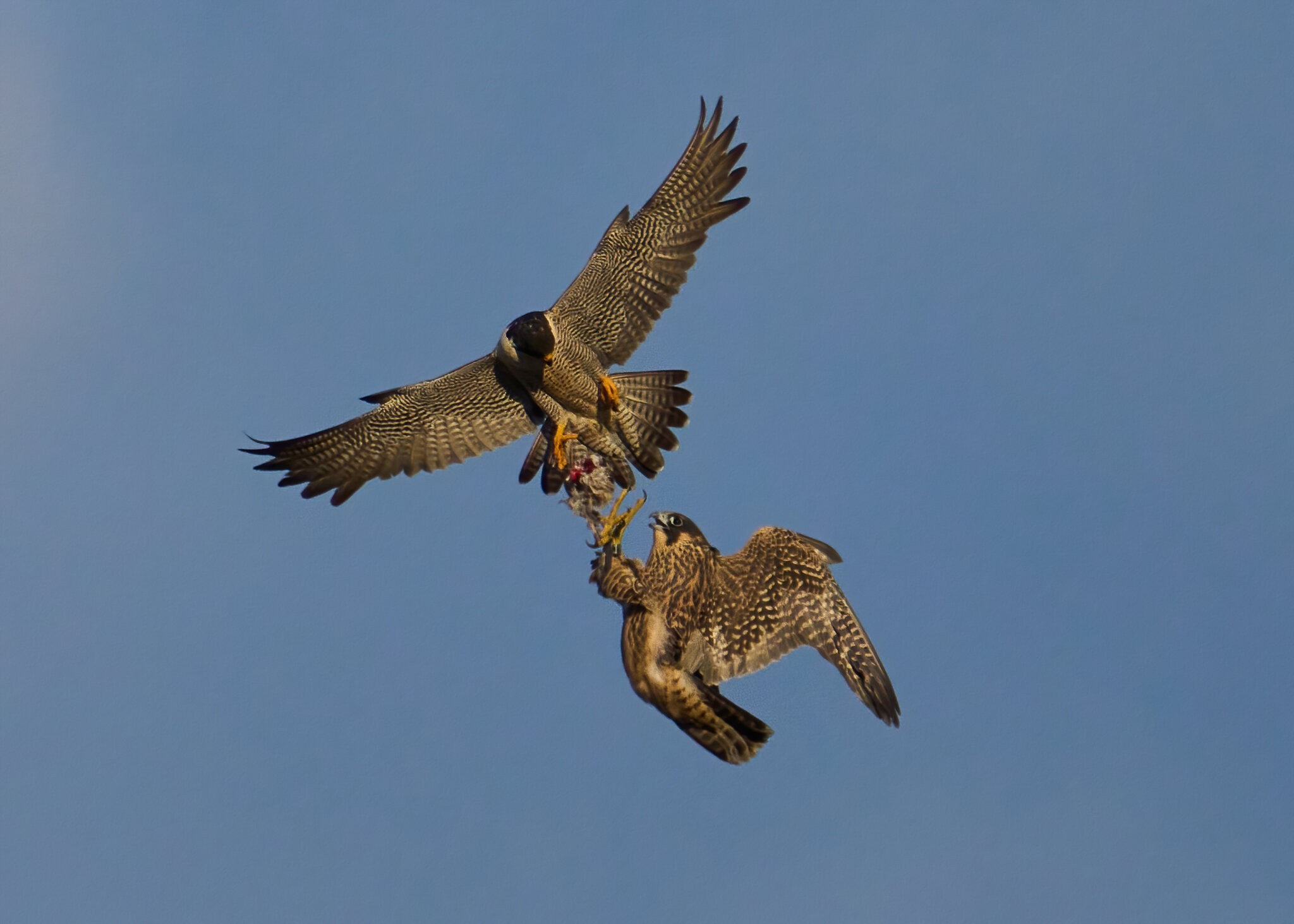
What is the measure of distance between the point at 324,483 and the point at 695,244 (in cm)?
288

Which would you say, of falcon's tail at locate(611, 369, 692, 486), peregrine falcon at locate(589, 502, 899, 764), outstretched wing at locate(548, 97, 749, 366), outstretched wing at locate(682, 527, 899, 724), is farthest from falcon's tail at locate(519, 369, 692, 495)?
outstretched wing at locate(682, 527, 899, 724)

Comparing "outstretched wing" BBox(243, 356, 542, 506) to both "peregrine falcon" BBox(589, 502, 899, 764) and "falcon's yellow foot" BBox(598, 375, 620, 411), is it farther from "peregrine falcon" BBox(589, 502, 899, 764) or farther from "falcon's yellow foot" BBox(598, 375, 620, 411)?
"peregrine falcon" BBox(589, 502, 899, 764)

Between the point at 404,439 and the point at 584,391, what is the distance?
1.30 meters

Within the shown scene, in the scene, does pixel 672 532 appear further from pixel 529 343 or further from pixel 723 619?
pixel 529 343

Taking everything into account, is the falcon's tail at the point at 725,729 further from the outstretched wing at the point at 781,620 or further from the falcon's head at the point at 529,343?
the falcon's head at the point at 529,343

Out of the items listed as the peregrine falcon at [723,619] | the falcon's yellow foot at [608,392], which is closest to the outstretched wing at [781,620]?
the peregrine falcon at [723,619]

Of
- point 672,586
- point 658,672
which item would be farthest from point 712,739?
point 672,586

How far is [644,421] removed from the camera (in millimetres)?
9492

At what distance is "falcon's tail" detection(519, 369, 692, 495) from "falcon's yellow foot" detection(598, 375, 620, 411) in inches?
1.6

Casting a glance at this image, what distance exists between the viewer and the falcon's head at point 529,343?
29.5 feet

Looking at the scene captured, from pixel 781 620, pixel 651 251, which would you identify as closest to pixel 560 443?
pixel 651 251

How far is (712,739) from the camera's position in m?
7.20

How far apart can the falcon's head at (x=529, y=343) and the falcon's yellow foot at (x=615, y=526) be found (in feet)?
4.66

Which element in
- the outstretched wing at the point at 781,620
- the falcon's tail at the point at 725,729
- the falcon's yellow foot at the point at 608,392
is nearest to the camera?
the falcon's tail at the point at 725,729
